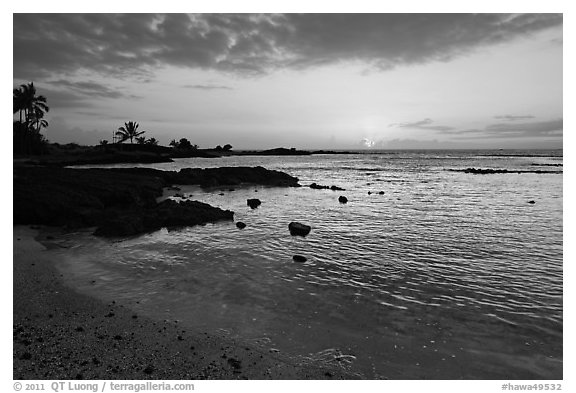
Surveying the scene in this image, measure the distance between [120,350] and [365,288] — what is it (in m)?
7.49

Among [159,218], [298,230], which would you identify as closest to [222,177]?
[159,218]

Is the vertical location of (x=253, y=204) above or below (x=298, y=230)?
above

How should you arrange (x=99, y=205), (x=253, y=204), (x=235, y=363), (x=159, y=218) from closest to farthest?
1. (x=235, y=363)
2. (x=159, y=218)
3. (x=99, y=205)
4. (x=253, y=204)

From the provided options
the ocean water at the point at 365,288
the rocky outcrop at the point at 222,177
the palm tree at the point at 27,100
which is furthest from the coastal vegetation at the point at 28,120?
the ocean water at the point at 365,288

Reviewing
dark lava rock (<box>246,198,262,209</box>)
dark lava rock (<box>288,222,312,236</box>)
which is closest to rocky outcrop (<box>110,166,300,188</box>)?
dark lava rock (<box>246,198,262,209</box>)

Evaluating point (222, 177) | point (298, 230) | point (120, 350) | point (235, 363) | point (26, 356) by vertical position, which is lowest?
point (235, 363)

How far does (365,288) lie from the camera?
11695 millimetres

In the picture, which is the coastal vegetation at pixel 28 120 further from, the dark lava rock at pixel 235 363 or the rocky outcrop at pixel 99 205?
the dark lava rock at pixel 235 363

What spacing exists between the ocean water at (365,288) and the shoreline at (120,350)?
48 centimetres

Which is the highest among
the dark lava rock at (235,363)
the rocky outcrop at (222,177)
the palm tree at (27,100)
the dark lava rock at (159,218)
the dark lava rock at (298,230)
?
the palm tree at (27,100)

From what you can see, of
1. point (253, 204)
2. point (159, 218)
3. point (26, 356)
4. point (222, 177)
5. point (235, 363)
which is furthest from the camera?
point (222, 177)

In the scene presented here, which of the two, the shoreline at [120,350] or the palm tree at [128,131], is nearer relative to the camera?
the shoreline at [120,350]

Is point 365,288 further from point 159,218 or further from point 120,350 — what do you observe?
point 159,218

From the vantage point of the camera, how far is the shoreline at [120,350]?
22.6ft
